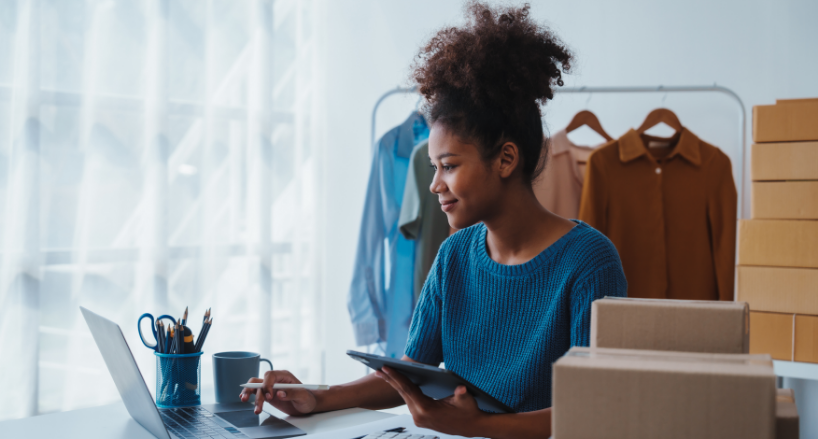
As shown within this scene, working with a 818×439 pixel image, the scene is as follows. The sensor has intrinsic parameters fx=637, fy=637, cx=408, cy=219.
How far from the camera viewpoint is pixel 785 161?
1.71 meters

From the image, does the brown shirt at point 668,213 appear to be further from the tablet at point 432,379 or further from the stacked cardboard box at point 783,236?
the tablet at point 432,379

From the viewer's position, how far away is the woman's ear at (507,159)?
1092 mm

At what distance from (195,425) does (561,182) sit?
4.83 feet

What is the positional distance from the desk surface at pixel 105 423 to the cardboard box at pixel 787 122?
1330mm

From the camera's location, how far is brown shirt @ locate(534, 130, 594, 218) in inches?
82.8

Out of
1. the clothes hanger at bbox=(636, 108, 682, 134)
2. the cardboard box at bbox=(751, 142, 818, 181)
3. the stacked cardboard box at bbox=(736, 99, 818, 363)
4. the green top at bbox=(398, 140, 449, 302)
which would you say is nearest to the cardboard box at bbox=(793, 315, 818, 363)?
the stacked cardboard box at bbox=(736, 99, 818, 363)

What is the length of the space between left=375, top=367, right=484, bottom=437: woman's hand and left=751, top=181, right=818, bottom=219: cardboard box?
4.12 feet

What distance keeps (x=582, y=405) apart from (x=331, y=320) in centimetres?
240

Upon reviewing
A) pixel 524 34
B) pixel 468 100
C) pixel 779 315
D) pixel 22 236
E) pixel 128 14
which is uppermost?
pixel 128 14

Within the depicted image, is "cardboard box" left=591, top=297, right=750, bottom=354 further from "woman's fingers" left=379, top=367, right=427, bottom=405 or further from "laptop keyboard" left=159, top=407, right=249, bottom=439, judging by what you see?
"laptop keyboard" left=159, top=407, right=249, bottom=439

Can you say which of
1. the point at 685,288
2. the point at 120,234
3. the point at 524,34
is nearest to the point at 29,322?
the point at 120,234

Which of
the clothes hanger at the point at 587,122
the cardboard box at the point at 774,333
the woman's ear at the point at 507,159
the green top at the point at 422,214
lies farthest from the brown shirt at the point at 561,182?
the woman's ear at the point at 507,159

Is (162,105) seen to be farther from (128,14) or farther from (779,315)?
(779,315)

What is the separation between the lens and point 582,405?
1.60ft
